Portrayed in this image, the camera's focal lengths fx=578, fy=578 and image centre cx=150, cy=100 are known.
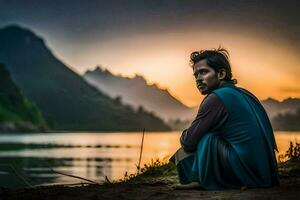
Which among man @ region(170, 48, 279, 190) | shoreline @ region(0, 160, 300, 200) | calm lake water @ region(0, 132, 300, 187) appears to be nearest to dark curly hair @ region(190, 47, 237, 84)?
man @ region(170, 48, 279, 190)

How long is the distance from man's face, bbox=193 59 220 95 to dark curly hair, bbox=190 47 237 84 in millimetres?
56

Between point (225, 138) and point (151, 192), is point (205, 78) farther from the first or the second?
point (151, 192)

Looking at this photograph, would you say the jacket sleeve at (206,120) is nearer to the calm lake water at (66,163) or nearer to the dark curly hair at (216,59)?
the dark curly hair at (216,59)

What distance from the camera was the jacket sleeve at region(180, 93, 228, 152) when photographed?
6.45 meters

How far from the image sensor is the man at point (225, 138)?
6.44 m

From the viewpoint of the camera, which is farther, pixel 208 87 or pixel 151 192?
pixel 151 192

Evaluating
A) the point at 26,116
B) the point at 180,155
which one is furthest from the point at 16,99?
the point at 180,155

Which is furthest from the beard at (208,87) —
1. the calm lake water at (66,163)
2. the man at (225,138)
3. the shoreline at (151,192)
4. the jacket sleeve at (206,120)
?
the calm lake water at (66,163)

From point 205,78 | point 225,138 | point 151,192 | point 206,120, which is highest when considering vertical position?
point 205,78

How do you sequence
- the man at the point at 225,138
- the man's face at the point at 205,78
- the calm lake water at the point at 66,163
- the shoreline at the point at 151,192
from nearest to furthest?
the shoreline at the point at 151,192, the man at the point at 225,138, the man's face at the point at 205,78, the calm lake water at the point at 66,163

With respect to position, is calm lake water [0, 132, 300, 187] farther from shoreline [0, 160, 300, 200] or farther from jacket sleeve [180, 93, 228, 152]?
jacket sleeve [180, 93, 228, 152]

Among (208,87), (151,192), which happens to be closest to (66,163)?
(151,192)

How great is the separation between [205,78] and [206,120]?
1.73 ft

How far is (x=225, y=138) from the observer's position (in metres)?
6.57
